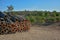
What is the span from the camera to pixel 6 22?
57.3ft

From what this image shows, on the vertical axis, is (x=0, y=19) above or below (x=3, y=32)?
above

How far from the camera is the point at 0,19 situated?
58.6ft

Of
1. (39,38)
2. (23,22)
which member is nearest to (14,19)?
(23,22)

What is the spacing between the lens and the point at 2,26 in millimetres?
16984

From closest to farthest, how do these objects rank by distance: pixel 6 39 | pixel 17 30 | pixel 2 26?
pixel 6 39, pixel 2 26, pixel 17 30

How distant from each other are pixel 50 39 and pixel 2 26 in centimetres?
473

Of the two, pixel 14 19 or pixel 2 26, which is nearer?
pixel 2 26

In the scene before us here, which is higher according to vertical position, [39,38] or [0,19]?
[0,19]

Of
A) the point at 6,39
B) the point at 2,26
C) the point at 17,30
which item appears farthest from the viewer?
the point at 17,30

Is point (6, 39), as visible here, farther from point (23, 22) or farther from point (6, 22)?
point (23, 22)

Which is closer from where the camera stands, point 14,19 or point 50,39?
point 50,39

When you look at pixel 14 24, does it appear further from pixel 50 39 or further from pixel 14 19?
pixel 50 39

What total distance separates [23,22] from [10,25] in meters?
2.17

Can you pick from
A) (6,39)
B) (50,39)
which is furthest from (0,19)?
(50,39)
